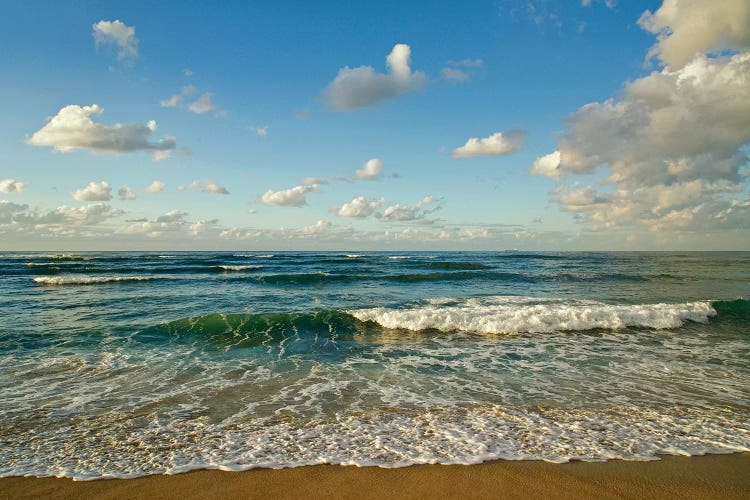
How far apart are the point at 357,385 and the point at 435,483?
352 cm

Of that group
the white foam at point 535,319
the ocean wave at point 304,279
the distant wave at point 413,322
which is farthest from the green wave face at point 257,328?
the ocean wave at point 304,279

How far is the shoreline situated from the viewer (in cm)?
379

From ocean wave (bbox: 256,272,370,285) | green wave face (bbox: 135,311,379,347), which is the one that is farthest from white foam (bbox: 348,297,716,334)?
ocean wave (bbox: 256,272,370,285)

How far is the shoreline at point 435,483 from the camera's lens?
3.79 metres

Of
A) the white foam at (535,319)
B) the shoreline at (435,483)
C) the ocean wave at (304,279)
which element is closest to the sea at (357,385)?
the white foam at (535,319)

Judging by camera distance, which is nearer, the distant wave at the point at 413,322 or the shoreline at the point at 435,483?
the shoreline at the point at 435,483

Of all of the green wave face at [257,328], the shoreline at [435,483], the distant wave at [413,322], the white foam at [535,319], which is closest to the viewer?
the shoreline at [435,483]

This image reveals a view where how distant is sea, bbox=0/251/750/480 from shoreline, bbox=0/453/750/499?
19 centimetres

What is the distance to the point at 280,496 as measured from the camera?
12.3ft

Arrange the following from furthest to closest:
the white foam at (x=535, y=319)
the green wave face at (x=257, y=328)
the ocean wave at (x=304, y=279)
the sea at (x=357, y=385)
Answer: the ocean wave at (x=304, y=279) → the white foam at (x=535, y=319) → the green wave face at (x=257, y=328) → the sea at (x=357, y=385)

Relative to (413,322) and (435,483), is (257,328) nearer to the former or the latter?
(413,322)

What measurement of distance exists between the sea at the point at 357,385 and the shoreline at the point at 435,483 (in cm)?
A: 19

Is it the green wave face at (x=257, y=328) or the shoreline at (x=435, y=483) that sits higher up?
the shoreline at (x=435, y=483)

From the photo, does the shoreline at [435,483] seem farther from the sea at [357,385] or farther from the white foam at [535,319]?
the white foam at [535,319]
